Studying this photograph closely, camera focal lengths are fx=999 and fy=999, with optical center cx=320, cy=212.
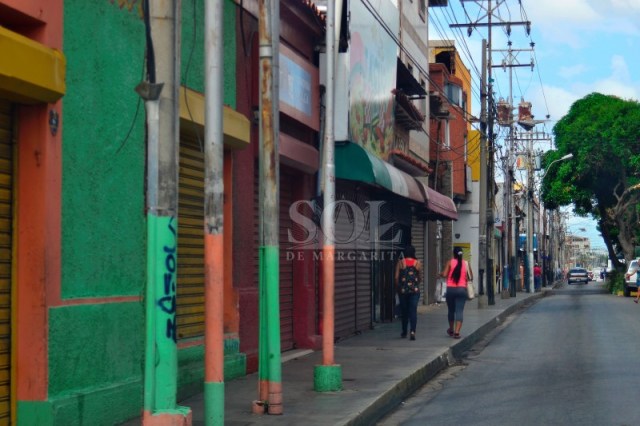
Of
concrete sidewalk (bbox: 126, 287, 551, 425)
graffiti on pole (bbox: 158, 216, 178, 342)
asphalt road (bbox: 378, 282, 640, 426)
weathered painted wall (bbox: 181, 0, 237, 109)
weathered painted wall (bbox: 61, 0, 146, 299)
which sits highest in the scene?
weathered painted wall (bbox: 181, 0, 237, 109)

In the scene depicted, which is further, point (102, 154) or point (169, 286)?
point (102, 154)

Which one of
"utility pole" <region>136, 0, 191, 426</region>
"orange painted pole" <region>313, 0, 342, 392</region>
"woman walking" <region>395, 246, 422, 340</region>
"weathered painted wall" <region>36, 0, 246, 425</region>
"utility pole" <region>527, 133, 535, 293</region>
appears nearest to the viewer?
"utility pole" <region>136, 0, 191, 426</region>

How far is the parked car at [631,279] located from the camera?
1951 inches

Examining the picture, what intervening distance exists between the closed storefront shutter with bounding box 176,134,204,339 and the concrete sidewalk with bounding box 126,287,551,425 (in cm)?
93

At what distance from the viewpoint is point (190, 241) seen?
11922 millimetres

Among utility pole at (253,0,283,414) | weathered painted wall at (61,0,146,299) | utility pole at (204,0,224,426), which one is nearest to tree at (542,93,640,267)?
utility pole at (253,0,283,414)

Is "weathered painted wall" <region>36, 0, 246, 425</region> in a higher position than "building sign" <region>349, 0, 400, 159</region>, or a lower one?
lower

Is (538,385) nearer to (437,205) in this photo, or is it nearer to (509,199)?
(437,205)

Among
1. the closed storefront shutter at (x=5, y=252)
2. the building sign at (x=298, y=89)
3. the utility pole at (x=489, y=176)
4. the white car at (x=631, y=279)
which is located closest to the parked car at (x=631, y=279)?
the white car at (x=631, y=279)

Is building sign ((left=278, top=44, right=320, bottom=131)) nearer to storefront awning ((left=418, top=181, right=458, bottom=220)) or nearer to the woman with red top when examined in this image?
the woman with red top

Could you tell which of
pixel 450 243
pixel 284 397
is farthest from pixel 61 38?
pixel 450 243

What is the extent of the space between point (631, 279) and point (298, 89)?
3769 cm

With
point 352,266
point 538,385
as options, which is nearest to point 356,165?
point 352,266

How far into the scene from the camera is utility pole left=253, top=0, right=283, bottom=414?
9773 millimetres
